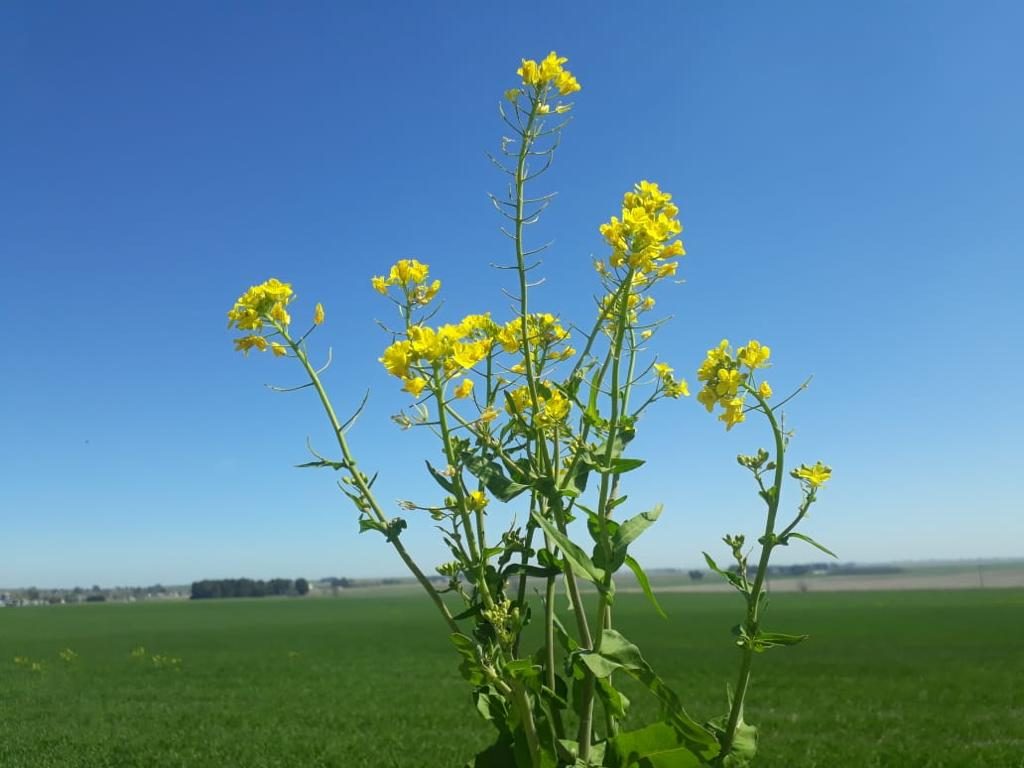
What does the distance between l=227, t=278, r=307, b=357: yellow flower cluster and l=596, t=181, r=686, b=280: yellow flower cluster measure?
72 centimetres

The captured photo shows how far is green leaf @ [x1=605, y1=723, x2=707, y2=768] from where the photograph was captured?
190cm

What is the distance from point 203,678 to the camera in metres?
18.5

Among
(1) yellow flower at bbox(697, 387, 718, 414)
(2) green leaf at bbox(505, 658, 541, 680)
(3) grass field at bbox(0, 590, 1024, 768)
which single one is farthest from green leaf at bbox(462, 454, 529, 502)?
(3) grass field at bbox(0, 590, 1024, 768)

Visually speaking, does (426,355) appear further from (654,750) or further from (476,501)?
(654,750)

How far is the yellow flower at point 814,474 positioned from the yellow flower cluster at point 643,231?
0.63 metres

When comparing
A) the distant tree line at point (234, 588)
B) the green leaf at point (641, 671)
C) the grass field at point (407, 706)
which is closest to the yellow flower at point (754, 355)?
the green leaf at point (641, 671)

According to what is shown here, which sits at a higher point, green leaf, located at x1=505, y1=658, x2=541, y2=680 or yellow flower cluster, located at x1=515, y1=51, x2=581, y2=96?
yellow flower cluster, located at x1=515, y1=51, x2=581, y2=96

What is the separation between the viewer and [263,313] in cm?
201

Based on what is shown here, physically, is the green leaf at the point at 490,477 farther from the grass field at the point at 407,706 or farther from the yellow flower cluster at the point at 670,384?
the grass field at the point at 407,706

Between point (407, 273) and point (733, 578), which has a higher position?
point (407, 273)

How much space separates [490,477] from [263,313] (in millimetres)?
670

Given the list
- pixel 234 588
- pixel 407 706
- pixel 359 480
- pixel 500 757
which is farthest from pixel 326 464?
pixel 234 588

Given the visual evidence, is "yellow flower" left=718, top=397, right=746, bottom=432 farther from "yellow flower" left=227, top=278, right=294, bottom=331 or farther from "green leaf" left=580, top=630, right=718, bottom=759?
"yellow flower" left=227, top=278, right=294, bottom=331

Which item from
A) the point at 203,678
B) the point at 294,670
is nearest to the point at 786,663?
the point at 294,670
